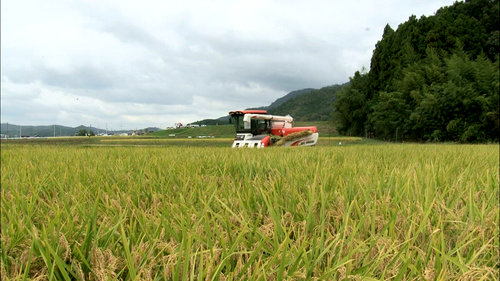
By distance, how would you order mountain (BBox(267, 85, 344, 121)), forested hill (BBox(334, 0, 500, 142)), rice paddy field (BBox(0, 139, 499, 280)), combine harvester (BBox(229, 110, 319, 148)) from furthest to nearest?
mountain (BBox(267, 85, 344, 121))
forested hill (BBox(334, 0, 500, 142))
combine harvester (BBox(229, 110, 319, 148))
rice paddy field (BBox(0, 139, 499, 280))

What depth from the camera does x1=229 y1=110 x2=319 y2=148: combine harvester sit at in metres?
13.2

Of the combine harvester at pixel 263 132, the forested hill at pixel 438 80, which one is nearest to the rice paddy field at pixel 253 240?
the combine harvester at pixel 263 132

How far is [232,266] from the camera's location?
72cm

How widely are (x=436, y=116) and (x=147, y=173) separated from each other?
25.2 m

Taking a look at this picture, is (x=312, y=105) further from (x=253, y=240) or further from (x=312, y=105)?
(x=253, y=240)

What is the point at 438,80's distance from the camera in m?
23.5

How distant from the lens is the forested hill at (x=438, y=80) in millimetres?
20500

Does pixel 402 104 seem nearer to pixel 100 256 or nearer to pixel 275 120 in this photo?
pixel 275 120

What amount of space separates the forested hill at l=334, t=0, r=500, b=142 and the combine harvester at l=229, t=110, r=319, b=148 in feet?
41.3

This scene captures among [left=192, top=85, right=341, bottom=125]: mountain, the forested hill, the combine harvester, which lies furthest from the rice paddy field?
[left=192, top=85, right=341, bottom=125]: mountain

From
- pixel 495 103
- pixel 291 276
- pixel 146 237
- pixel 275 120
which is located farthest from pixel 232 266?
pixel 495 103

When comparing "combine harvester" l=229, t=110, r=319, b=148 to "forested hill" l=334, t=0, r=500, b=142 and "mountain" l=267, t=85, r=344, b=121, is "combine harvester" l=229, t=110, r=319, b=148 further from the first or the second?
"mountain" l=267, t=85, r=344, b=121

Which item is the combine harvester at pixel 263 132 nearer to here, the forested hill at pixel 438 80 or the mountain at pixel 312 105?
the forested hill at pixel 438 80

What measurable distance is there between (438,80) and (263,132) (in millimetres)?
17658
